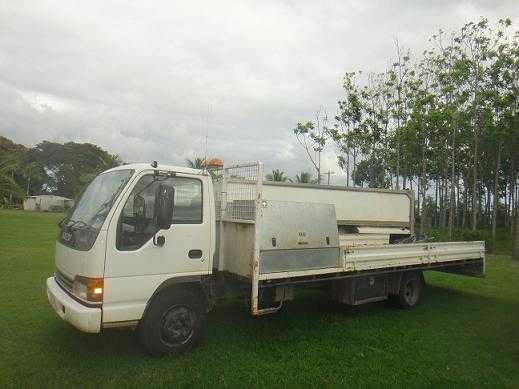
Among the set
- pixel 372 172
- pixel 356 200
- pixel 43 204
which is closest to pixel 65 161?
pixel 43 204

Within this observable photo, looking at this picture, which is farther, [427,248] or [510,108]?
[510,108]

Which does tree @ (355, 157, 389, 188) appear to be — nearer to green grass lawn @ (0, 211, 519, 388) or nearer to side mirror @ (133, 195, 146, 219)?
green grass lawn @ (0, 211, 519, 388)

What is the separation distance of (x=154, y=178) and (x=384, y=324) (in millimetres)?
4533

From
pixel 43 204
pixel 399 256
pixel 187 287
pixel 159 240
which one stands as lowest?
pixel 187 287

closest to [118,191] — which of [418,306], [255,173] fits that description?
[255,173]

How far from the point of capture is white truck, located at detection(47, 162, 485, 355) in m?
4.65

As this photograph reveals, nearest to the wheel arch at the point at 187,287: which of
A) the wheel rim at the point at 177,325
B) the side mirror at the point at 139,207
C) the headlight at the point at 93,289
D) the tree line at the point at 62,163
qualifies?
the wheel rim at the point at 177,325

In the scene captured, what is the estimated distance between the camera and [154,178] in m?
5.01

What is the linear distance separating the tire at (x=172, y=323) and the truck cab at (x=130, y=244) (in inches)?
4.9

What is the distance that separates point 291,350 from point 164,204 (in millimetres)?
2585

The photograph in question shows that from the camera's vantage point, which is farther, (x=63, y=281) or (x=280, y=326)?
(x=280, y=326)

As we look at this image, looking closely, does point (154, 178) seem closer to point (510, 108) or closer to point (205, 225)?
point (205, 225)

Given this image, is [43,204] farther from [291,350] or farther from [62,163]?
[291,350]

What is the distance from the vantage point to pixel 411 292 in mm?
8180
